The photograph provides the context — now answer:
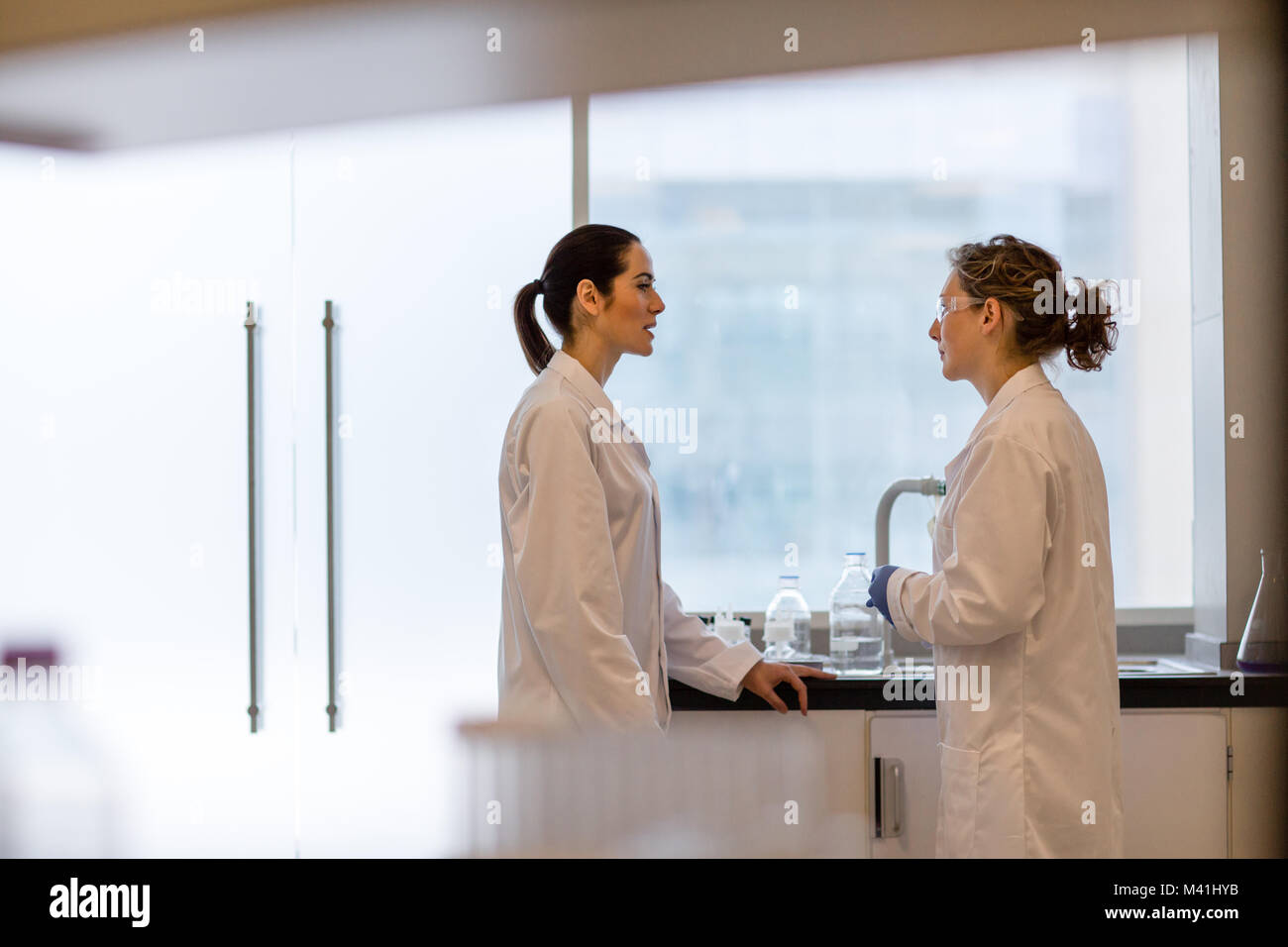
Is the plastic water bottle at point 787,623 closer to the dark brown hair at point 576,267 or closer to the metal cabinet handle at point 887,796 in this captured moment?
the metal cabinet handle at point 887,796

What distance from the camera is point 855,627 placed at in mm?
1930

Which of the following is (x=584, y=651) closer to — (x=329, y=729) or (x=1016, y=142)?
(x=329, y=729)

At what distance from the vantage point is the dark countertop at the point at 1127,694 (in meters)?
1.55

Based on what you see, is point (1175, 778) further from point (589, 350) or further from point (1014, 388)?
point (589, 350)

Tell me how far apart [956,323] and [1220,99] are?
1.15m

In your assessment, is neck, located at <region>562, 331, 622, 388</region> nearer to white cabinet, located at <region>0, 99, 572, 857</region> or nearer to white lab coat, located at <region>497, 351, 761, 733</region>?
white lab coat, located at <region>497, 351, 761, 733</region>

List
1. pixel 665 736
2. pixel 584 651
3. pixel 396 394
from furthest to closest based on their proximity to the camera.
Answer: pixel 396 394
pixel 665 736
pixel 584 651

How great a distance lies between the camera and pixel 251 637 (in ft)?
6.70

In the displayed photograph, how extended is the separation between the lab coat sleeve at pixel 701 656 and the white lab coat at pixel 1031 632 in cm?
34

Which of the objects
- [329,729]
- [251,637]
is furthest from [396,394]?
[329,729]

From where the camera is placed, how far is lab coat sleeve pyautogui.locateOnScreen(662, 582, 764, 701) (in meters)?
1.52

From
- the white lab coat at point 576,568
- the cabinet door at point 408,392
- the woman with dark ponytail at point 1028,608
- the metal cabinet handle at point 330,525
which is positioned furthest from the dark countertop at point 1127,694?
the metal cabinet handle at point 330,525

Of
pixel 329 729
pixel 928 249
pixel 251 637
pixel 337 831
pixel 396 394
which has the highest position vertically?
pixel 928 249
